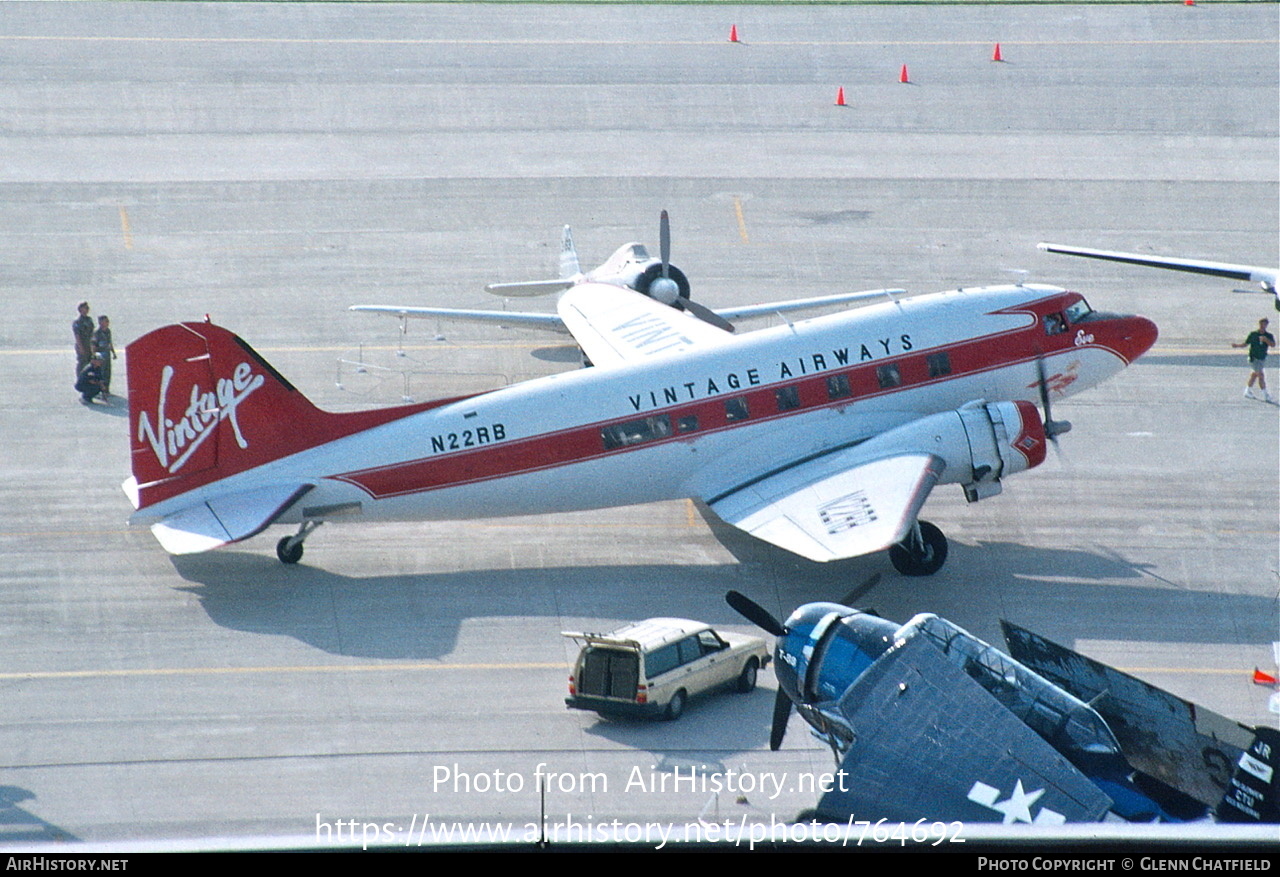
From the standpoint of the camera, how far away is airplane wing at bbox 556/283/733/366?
1323 inches

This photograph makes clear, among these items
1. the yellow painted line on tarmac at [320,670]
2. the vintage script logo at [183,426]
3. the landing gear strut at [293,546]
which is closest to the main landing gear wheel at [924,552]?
the yellow painted line on tarmac at [320,670]

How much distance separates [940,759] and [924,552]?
441 inches

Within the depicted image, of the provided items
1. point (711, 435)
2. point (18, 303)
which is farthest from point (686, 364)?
point (18, 303)

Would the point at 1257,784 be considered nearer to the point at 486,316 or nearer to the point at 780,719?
the point at 780,719

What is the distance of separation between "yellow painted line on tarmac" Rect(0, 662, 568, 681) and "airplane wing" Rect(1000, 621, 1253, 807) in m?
8.90

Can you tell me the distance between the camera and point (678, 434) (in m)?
29.1

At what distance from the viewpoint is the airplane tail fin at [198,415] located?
89.6ft

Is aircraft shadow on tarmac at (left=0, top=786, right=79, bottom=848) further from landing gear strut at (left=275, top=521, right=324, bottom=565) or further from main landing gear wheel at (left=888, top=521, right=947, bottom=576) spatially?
main landing gear wheel at (left=888, top=521, right=947, bottom=576)

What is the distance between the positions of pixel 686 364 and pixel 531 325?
9862mm

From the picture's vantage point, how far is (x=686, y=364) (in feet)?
97.0

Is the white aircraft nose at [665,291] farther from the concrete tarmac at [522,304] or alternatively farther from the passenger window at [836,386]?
the passenger window at [836,386]

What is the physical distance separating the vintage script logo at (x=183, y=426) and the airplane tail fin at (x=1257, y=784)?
58.6 feet

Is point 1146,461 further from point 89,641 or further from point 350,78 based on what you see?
point 350,78
